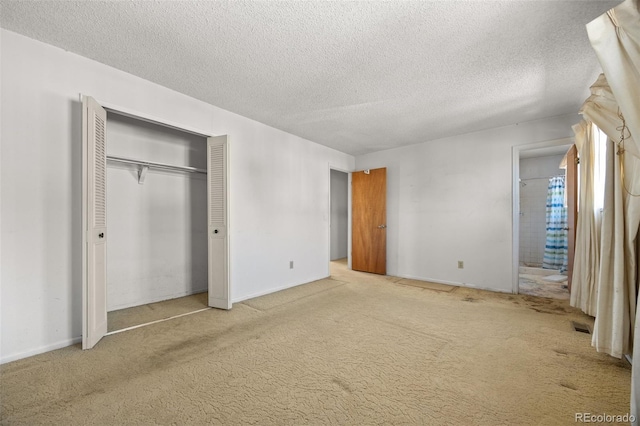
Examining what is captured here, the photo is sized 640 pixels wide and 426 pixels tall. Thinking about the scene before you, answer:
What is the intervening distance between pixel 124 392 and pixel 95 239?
4.21ft

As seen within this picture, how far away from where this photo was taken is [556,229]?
5.59 meters

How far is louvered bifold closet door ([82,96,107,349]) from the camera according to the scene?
6.89 feet

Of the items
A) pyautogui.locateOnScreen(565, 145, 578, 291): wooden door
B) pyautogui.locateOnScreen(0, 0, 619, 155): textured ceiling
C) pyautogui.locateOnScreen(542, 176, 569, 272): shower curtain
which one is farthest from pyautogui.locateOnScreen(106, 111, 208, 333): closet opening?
pyautogui.locateOnScreen(542, 176, 569, 272): shower curtain

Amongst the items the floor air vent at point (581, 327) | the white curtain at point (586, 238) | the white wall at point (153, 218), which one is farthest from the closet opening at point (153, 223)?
the white curtain at point (586, 238)

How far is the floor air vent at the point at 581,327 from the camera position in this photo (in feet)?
8.18

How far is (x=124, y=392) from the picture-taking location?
64.1 inches

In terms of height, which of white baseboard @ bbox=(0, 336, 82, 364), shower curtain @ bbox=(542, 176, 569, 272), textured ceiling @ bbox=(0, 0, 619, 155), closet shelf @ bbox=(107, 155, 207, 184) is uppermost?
textured ceiling @ bbox=(0, 0, 619, 155)

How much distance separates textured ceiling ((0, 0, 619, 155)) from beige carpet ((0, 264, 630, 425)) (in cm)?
249

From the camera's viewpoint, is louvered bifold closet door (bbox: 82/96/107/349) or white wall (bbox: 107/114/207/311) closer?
louvered bifold closet door (bbox: 82/96/107/349)

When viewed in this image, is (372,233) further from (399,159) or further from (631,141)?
(631,141)

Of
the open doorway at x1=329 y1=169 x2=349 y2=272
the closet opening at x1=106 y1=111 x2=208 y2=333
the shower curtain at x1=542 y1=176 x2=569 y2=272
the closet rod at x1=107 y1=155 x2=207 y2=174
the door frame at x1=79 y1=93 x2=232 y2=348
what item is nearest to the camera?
the door frame at x1=79 y1=93 x2=232 y2=348

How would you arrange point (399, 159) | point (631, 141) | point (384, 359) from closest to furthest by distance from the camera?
point (631, 141) → point (384, 359) → point (399, 159)

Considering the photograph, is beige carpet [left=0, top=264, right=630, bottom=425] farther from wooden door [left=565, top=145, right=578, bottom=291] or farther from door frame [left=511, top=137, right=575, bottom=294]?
wooden door [left=565, top=145, right=578, bottom=291]

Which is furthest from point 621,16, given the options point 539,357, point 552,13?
point 539,357
